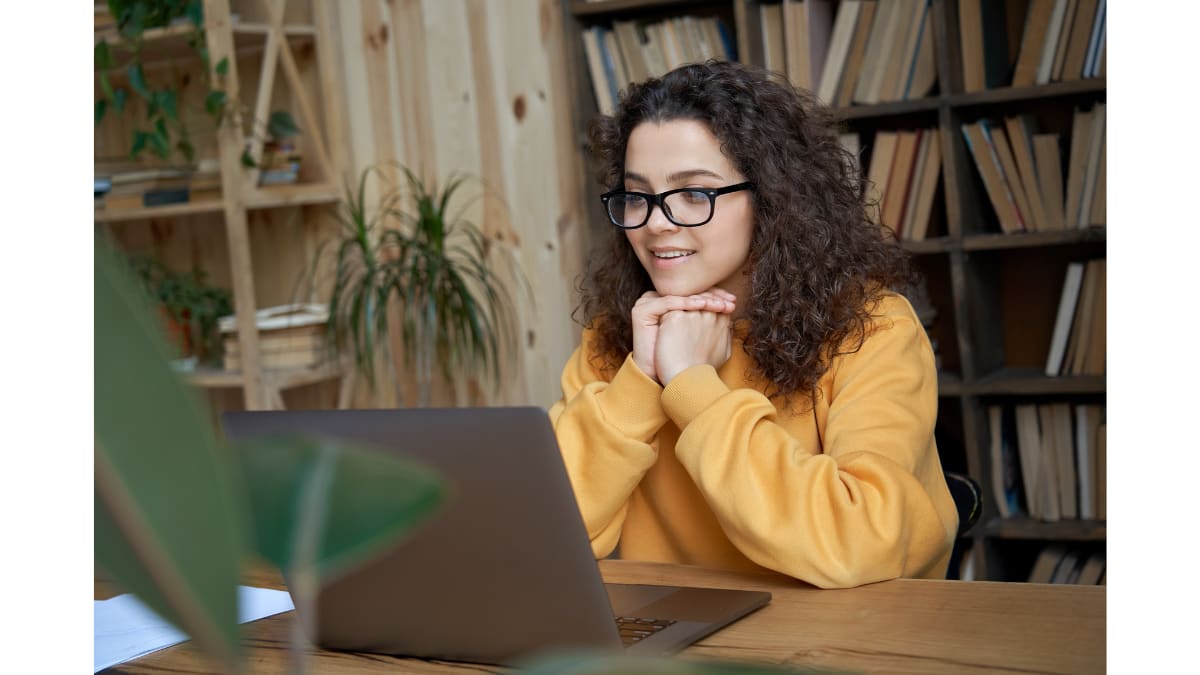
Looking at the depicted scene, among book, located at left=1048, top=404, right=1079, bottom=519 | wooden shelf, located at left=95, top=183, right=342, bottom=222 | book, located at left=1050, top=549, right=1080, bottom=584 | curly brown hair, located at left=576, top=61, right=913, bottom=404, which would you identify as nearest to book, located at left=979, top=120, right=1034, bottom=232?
book, located at left=1048, top=404, right=1079, bottom=519

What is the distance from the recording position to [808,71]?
2.92m

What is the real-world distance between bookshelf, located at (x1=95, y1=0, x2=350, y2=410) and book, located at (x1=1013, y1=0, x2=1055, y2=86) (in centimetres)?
177

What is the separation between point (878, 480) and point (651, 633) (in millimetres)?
421

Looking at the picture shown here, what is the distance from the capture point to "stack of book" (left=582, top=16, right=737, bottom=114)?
10.0 ft

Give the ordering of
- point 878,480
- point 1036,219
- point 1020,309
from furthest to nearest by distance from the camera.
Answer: point 1020,309 → point 1036,219 → point 878,480

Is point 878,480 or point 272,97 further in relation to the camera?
point 272,97

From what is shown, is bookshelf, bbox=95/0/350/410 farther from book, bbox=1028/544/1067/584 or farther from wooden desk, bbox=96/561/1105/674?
wooden desk, bbox=96/561/1105/674

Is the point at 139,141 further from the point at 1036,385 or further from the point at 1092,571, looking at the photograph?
the point at 1092,571

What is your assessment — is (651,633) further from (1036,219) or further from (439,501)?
(1036,219)

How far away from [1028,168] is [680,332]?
1.50 metres

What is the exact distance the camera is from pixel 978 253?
2.97 meters

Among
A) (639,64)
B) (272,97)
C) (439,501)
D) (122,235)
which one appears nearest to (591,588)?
(439,501)

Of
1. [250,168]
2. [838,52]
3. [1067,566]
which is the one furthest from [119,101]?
[1067,566]
